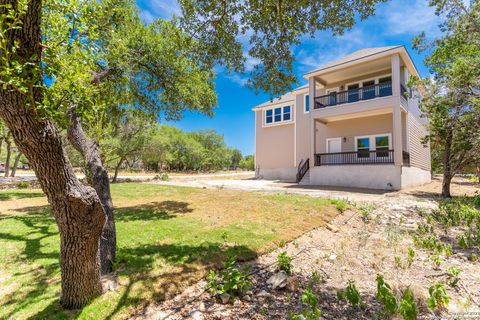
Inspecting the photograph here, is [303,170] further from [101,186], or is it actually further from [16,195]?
[16,195]

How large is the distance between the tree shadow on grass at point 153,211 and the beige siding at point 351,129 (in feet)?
40.5

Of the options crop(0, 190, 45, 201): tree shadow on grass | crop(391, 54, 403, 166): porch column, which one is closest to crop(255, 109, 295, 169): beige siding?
crop(391, 54, 403, 166): porch column

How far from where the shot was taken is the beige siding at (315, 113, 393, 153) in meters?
15.1

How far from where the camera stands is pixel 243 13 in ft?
17.3

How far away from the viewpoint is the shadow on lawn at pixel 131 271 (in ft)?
9.36

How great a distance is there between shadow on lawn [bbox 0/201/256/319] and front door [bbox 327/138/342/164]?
42.2ft

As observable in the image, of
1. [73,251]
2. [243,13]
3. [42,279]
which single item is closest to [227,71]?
[243,13]

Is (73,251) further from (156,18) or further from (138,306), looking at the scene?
(156,18)

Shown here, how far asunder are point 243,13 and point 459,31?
28.8 feet

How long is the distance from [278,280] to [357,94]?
15.0m

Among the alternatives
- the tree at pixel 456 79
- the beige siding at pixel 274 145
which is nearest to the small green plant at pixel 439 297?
the tree at pixel 456 79

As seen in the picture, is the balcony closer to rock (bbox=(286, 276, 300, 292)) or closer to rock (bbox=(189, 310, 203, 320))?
rock (bbox=(286, 276, 300, 292))

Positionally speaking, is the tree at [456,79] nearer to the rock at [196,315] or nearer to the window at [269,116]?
the rock at [196,315]

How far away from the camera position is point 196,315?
2.78 metres
